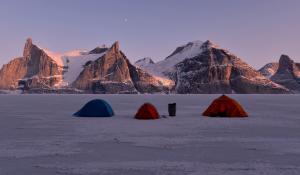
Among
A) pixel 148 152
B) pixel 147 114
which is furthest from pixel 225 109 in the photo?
pixel 148 152

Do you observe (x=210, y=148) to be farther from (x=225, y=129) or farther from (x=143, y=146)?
(x=225, y=129)

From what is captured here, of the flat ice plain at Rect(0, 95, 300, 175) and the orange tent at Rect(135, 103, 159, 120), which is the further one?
the orange tent at Rect(135, 103, 159, 120)

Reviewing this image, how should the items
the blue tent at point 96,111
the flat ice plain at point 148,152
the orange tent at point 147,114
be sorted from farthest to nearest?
the blue tent at point 96,111, the orange tent at point 147,114, the flat ice plain at point 148,152

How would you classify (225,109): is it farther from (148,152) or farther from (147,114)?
(148,152)

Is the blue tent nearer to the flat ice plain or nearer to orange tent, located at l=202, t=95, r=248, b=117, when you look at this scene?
orange tent, located at l=202, t=95, r=248, b=117

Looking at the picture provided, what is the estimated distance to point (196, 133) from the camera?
14664mm

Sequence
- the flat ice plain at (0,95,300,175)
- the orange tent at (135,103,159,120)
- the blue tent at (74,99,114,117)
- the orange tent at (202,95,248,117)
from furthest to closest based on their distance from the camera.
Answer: the orange tent at (202,95,248,117) → the blue tent at (74,99,114,117) → the orange tent at (135,103,159,120) → the flat ice plain at (0,95,300,175)

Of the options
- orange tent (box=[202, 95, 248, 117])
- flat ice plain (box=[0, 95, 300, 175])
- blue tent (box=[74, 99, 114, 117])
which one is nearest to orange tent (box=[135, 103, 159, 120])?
blue tent (box=[74, 99, 114, 117])

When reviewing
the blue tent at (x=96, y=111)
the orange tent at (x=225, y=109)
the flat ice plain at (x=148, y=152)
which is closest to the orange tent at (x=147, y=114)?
the blue tent at (x=96, y=111)

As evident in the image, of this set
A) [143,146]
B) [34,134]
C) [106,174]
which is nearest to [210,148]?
[143,146]

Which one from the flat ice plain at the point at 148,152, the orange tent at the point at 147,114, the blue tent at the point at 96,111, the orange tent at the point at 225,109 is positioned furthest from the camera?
the orange tent at the point at 225,109

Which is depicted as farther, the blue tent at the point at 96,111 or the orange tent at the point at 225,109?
the orange tent at the point at 225,109

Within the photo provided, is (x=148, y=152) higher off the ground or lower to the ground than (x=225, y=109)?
lower

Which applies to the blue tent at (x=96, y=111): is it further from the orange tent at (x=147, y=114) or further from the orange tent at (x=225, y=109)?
the orange tent at (x=225, y=109)
